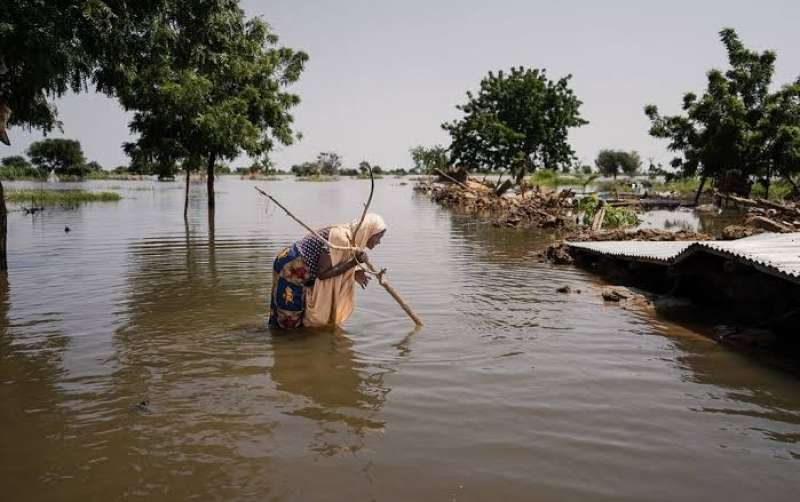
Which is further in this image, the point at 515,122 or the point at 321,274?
the point at 515,122

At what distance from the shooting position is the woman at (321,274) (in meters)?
5.77

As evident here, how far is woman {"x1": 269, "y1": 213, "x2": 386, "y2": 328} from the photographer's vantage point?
5.77 m

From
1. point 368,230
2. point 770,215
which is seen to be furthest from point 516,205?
point 368,230

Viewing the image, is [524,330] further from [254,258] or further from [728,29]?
[728,29]

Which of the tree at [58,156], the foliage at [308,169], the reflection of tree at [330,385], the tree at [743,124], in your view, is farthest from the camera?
the foliage at [308,169]

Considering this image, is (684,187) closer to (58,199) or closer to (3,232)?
(58,199)

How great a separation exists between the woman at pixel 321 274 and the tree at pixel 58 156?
85.3 metres

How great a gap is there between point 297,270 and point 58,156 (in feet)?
292

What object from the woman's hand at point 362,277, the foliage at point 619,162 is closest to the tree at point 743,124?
the woman's hand at point 362,277

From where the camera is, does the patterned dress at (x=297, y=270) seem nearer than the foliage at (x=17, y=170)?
Yes

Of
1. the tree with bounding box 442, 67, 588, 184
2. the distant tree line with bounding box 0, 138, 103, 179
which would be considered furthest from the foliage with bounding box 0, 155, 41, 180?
the tree with bounding box 442, 67, 588, 184

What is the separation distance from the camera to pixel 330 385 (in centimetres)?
489

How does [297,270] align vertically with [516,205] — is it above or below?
below

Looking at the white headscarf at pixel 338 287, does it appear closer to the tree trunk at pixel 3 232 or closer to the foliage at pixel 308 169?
the tree trunk at pixel 3 232
